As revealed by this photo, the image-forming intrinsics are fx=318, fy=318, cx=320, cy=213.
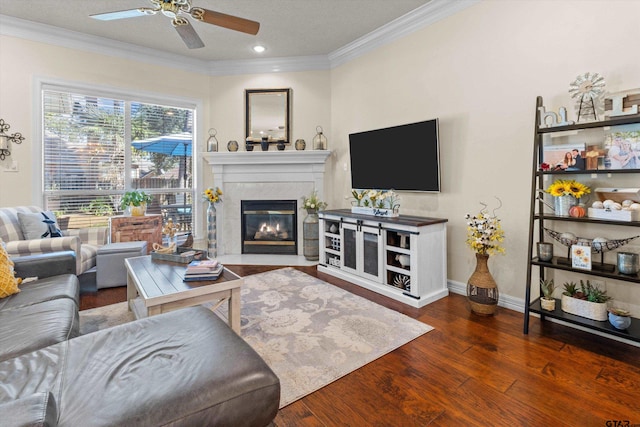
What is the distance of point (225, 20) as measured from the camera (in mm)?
2598

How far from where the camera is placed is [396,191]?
12.8ft

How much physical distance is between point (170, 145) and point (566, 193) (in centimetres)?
489

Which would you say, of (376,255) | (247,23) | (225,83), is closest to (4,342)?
(247,23)

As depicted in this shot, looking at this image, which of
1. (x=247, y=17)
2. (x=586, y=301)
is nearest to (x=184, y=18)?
(x=247, y=17)

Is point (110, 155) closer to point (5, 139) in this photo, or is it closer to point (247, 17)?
point (5, 139)

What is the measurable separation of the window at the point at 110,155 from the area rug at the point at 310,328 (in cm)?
203

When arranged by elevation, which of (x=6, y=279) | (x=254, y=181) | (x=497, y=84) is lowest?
(x=6, y=279)

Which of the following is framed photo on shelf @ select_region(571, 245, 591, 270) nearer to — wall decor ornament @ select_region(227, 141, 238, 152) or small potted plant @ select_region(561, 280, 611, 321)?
small potted plant @ select_region(561, 280, 611, 321)

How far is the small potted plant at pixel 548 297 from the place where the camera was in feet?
7.88

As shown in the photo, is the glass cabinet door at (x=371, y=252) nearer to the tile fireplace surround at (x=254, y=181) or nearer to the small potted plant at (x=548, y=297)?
the small potted plant at (x=548, y=297)

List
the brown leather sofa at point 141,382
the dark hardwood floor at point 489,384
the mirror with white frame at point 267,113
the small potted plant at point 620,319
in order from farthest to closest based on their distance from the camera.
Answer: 1. the mirror with white frame at point 267,113
2. the small potted plant at point 620,319
3. the dark hardwood floor at point 489,384
4. the brown leather sofa at point 141,382

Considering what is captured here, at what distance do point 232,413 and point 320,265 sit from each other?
320 cm

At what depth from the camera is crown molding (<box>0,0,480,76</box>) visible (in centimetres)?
351

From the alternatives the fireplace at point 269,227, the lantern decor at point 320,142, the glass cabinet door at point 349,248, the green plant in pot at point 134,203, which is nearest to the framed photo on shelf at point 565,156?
the glass cabinet door at point 349,248
